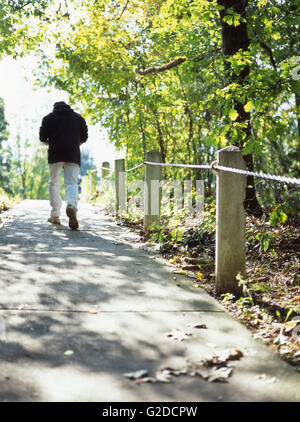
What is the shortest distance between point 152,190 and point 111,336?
427cm

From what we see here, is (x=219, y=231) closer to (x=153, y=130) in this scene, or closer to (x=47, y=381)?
(x=47, y=381)

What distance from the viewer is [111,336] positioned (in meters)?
3.21

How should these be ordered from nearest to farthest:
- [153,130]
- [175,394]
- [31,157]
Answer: [175,394], [153,130], [31,157]

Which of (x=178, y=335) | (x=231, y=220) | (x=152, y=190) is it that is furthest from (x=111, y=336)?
(x=152, y=190)

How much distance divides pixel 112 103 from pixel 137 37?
189 centimetres

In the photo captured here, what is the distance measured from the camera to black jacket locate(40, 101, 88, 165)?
8.05 metres

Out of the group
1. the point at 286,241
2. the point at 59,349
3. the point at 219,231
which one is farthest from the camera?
the point at 286,241

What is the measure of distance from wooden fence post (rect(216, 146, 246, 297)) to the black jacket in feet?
14.4

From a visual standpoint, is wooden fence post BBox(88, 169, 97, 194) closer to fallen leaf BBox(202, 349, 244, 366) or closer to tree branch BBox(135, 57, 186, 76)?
tree branch BBox(135, 57, 186, 76)

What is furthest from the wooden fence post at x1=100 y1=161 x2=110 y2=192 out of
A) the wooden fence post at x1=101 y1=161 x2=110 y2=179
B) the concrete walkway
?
the concrete walkway

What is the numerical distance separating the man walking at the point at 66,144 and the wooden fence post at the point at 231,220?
4251mm

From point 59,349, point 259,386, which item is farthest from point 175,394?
point 59,349

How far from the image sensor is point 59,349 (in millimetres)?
2953

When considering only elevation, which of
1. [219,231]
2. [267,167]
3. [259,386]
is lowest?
[259,386]
